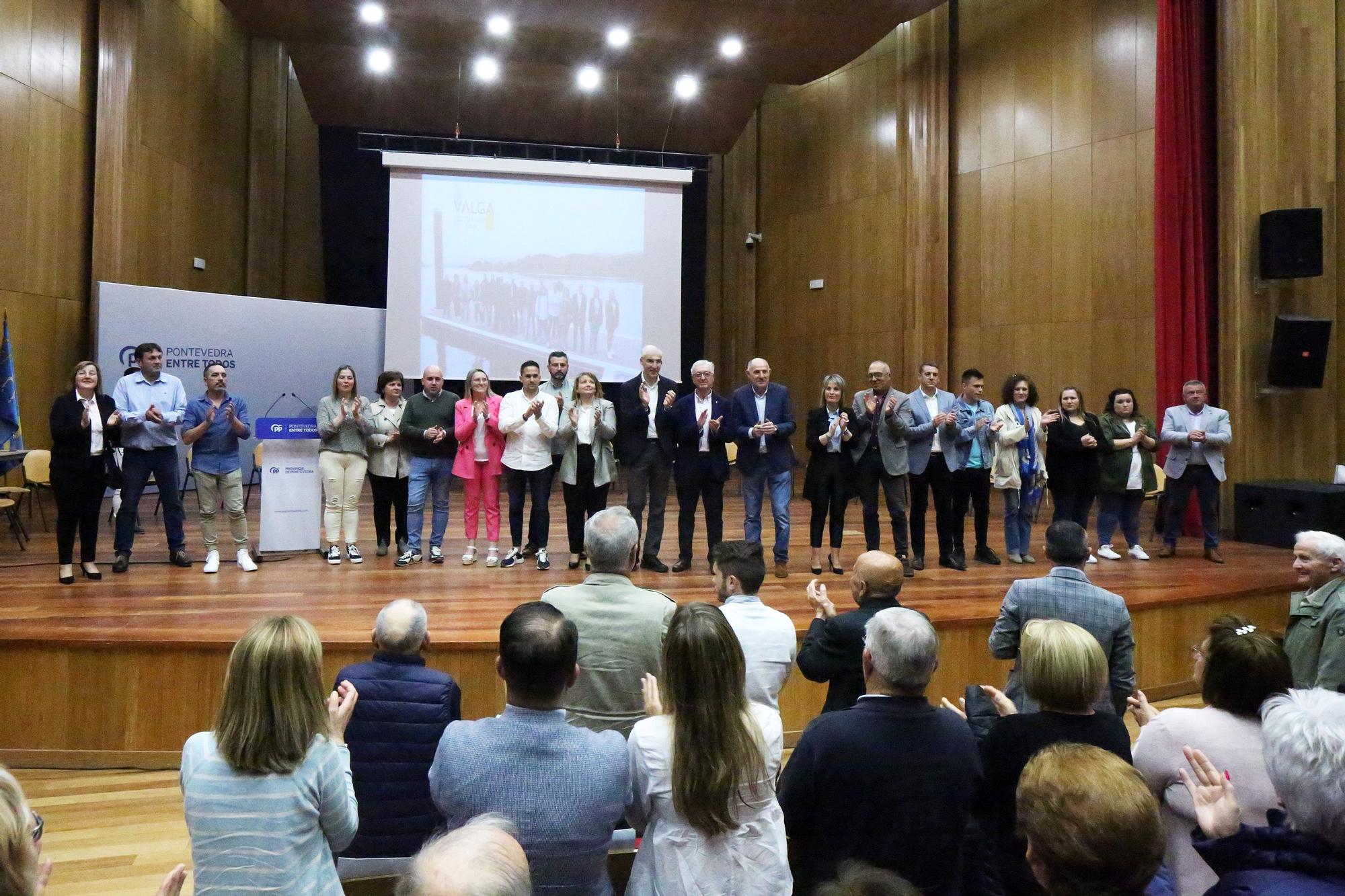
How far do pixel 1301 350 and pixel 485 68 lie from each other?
8554 millimetres

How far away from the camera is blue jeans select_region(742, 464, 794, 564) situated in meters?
5.48

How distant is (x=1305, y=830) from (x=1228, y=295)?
7200 millimetres

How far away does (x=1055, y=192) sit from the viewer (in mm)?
8609

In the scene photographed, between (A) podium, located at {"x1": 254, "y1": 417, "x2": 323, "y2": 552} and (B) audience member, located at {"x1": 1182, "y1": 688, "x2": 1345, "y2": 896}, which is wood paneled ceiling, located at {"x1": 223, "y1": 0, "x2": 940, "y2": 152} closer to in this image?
(A) podium, located at {"x1": 254, "y1": 417, "x2": 323, "y2": 552}

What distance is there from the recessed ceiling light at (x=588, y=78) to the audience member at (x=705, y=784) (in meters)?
10.2

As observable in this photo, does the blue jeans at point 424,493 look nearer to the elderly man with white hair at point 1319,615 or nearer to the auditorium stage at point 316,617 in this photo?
the auditorium stage at point 316,617

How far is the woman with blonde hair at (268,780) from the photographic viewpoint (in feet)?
4.90

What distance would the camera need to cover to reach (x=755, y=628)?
243 centimetres

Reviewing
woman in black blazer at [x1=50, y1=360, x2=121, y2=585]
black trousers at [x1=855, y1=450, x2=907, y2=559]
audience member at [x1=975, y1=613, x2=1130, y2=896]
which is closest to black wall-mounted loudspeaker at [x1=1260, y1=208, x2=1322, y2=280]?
black trousers at [x1=855, y1=450, x2=907, y2=559]

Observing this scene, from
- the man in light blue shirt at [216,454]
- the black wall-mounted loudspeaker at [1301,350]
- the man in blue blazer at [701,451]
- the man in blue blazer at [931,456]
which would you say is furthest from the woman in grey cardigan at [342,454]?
the black wall-mounted loudspeaker at [1301,350]

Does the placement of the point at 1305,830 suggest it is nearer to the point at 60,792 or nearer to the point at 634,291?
the point at 60,792

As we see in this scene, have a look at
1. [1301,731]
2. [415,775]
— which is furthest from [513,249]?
[1301,731]

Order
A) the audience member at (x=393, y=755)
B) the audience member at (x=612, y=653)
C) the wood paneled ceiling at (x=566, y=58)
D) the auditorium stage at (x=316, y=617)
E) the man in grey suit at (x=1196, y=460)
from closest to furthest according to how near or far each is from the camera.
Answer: the audience member at (x=393, y=755), the audience member at (x=612, y=653), the auditorium stage at (x=316, y=617), the man in grey suit at (x=1196, y=460), the wood paneled ceiling at (x=566, y=58)

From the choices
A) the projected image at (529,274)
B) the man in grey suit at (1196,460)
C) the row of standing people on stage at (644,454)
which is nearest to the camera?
the row of standing people on stage at (644,454)
